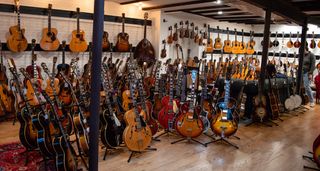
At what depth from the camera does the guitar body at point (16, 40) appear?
200 inches

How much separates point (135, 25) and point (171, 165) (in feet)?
16.3

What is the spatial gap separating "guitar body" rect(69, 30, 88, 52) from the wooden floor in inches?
85.2

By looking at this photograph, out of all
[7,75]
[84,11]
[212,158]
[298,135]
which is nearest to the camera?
[212,158]

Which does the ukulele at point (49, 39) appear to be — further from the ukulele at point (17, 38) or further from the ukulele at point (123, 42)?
the ukulele at point (123, 42)

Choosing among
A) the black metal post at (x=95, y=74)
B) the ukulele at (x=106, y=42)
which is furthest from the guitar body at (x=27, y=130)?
the ukulele at (x=106, y=42)

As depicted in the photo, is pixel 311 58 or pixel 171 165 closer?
pixel 171 165

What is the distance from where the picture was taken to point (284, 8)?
18.5ft

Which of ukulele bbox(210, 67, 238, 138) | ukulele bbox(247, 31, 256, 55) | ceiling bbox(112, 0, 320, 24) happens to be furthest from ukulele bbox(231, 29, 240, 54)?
ukulele bbox(210, 67, 238, 138)

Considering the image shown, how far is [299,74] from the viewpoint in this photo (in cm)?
689

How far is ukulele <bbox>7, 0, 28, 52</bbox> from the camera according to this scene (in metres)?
5.07

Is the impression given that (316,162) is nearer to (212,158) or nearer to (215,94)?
(212,158)

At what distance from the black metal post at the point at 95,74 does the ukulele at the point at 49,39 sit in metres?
4.15

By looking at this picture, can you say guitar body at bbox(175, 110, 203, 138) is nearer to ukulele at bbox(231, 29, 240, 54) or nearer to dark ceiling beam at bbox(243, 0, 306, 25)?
dark ceiling beam at bbox(243, 0, 306, 25)

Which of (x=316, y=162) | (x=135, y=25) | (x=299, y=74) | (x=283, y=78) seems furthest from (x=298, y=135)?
(x=135, y=25)
